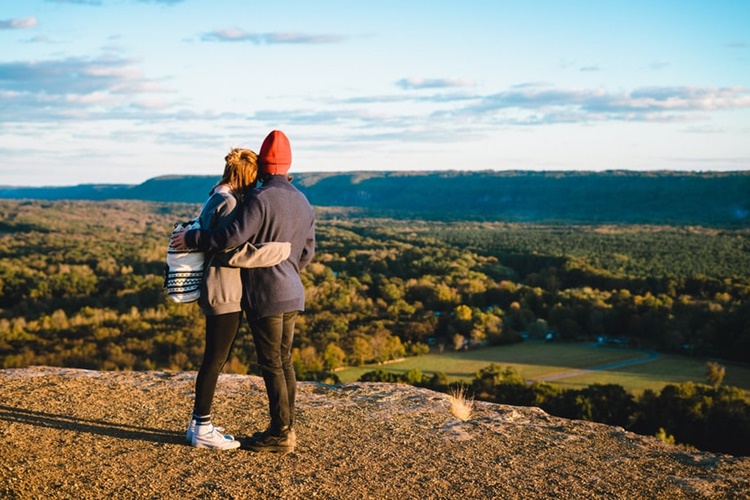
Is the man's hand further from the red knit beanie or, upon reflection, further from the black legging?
the red knit beanie

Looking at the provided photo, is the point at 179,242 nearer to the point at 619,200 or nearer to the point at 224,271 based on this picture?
the point at 224,271

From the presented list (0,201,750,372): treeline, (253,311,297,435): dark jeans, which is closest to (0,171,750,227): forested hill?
(0,201,750,372): treeline

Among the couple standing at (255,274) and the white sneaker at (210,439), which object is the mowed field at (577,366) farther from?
the couple standing at (255,274)

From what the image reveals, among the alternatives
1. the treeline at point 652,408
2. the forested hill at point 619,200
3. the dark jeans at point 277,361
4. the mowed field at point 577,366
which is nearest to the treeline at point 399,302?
the mowed field at point 577,366

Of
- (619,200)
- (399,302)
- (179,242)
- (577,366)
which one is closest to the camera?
(179,242)

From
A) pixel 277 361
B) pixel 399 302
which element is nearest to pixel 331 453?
pixel 277 361

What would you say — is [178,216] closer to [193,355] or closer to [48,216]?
[48,216]

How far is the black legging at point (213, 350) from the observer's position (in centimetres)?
540

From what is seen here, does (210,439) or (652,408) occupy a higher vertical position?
(210,439)

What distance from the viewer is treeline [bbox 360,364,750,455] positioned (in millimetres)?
16531

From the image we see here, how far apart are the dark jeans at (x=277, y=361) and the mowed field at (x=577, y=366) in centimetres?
1953

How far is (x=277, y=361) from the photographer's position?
5613 mm

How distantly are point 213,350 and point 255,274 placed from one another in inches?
25.9

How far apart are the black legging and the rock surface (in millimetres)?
423
